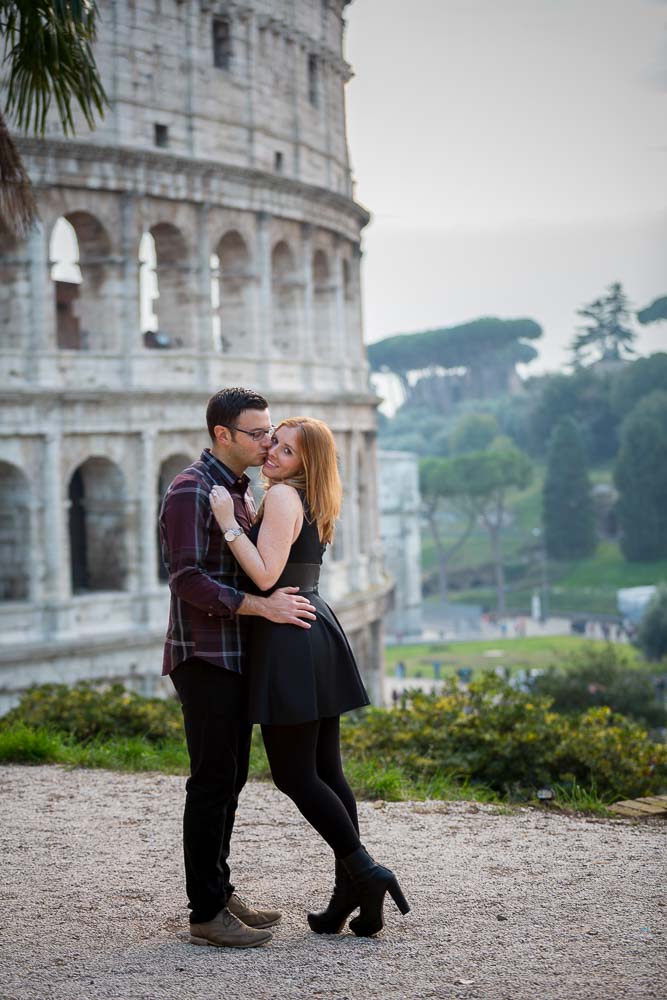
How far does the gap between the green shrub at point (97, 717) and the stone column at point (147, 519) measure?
9.95 meters

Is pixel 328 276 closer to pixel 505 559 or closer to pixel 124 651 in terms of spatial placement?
pixel 124 651

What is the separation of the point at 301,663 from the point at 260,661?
5.8 inches

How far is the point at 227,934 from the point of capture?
15.9ft

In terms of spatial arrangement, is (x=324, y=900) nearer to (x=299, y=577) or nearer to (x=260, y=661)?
(x=260, y=661)

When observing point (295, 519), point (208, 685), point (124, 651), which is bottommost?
point (124, 651)

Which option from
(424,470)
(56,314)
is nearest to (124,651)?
(56,314)

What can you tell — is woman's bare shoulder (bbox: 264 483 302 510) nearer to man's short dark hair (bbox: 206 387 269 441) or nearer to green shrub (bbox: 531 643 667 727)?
man's short dark hair (bbox: 206 387 269 441)

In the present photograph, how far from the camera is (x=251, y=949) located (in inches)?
191

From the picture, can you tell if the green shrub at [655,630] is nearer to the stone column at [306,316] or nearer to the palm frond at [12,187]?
the stone column at [306,316]

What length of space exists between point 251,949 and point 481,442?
76479mm

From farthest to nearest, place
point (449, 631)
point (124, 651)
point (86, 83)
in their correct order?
point (449, 631) < point (124, 651) < point (86, 83)

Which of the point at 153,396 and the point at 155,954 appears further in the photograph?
the point at 153,396

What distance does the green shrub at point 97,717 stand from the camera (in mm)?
9781

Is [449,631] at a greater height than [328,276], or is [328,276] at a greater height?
[328,276]
